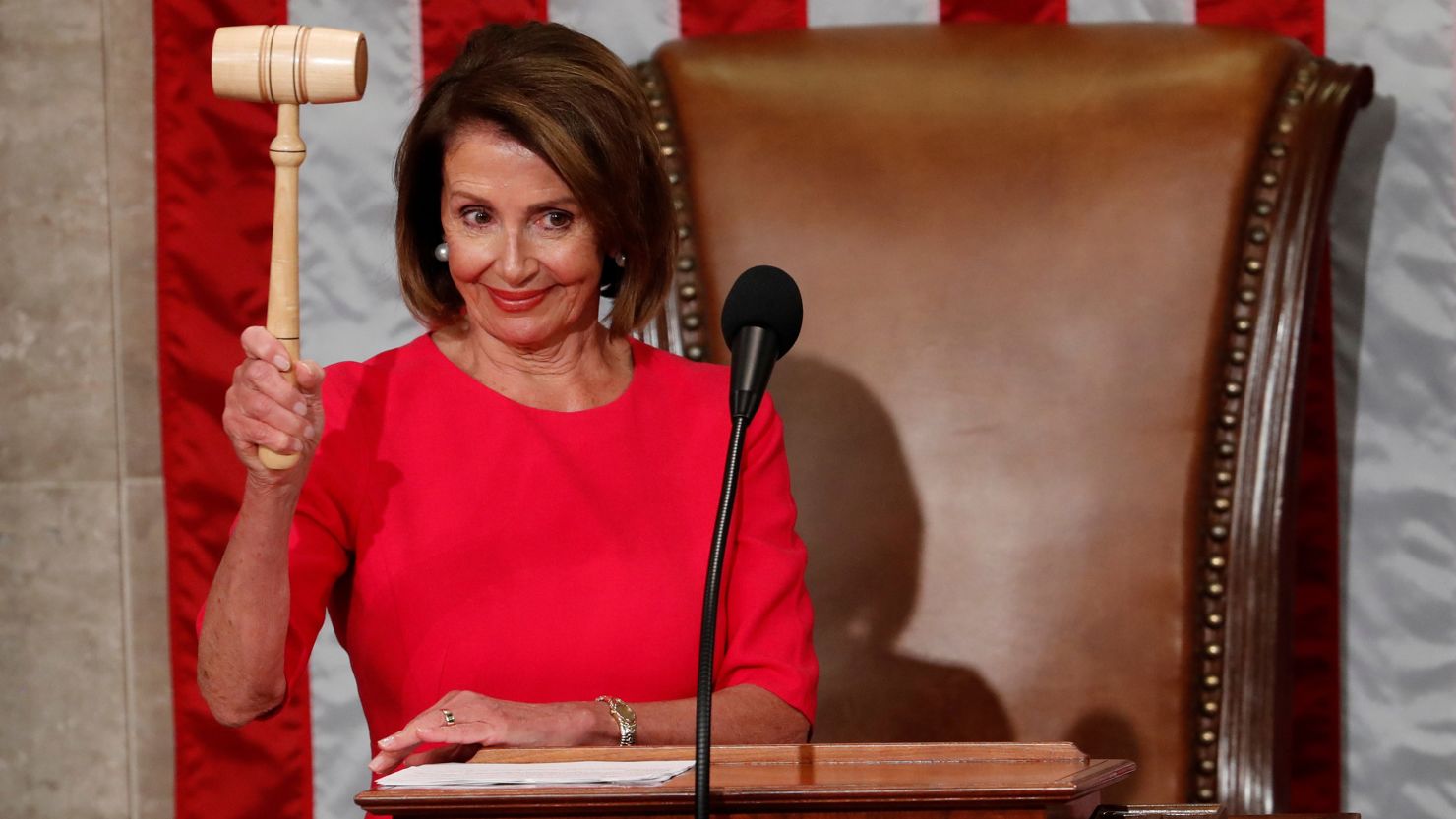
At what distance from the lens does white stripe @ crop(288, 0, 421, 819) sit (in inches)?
79.8

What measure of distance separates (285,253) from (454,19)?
3.22 ft

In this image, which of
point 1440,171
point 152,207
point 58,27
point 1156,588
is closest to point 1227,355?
point 1156,588

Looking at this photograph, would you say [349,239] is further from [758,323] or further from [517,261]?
[758,323]

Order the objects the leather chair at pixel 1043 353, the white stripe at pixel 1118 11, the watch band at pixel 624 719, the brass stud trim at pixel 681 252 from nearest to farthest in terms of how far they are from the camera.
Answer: the watch band at pixel 624 719 < the leather chair at pixel 1043 353 < the brass stud trim at pixel 681 252 < the white stripe at pixel 1118 11

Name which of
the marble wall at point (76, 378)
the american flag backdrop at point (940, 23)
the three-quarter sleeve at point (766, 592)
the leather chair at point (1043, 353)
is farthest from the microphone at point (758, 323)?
the marble wall at point (76, 378)

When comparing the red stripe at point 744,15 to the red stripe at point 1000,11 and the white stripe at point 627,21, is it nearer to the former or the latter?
the white stripe at point 627,21

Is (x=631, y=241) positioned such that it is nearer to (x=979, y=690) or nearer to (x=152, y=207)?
(x=979, y=690)

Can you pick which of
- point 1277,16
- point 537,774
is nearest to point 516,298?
point 537,774

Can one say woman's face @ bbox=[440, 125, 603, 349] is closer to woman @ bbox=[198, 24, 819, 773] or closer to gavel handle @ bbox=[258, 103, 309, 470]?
woman @ bbox=[198, 24, 819, 773]

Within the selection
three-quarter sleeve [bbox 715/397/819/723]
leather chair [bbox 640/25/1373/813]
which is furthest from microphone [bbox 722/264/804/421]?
leather chair [bbox 640/25/1373/813]

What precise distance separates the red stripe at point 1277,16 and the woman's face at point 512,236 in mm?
857

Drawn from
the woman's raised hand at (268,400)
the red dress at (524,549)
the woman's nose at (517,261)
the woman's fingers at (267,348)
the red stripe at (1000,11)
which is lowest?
the red dress at (524,549)

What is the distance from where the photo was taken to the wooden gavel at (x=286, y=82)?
111 cm

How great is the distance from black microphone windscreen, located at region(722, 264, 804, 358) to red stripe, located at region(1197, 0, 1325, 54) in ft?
3.61
